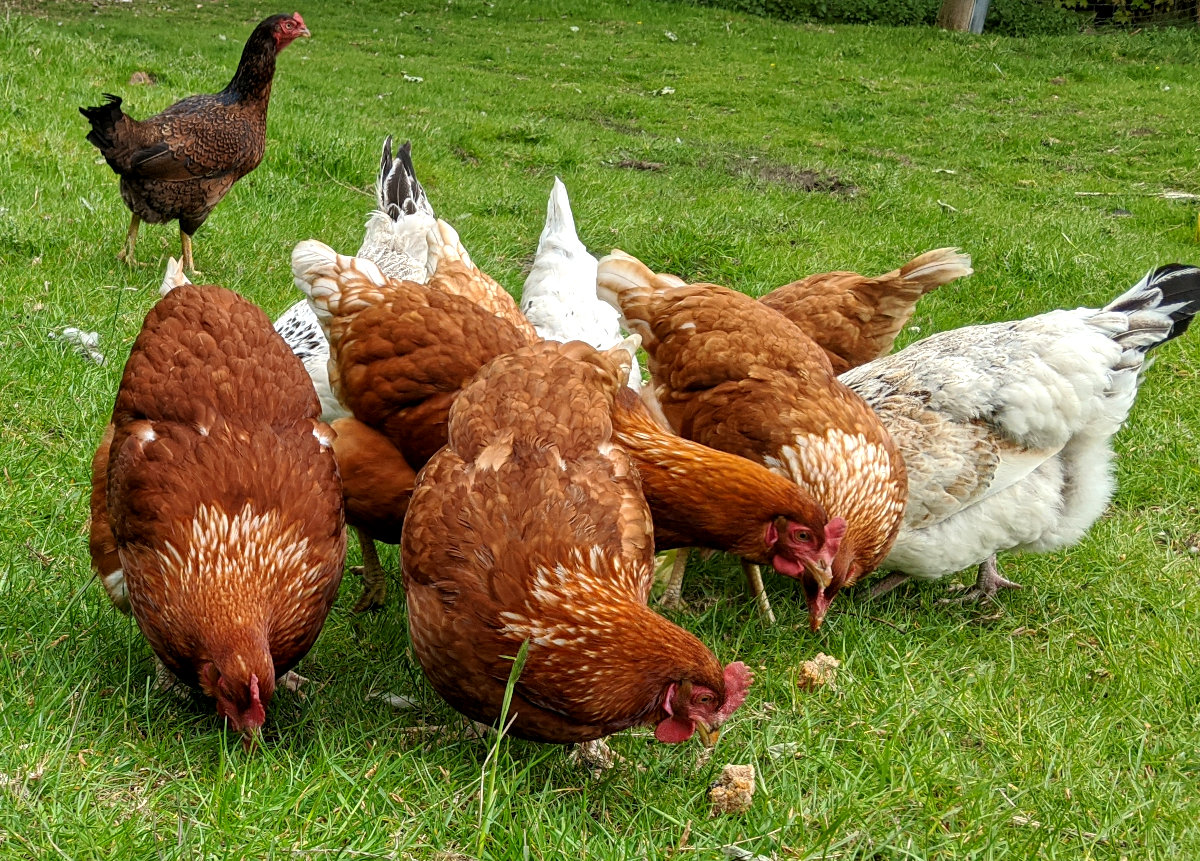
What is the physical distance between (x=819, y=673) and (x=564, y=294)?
2.24 metres

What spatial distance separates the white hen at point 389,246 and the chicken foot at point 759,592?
5.92 ft

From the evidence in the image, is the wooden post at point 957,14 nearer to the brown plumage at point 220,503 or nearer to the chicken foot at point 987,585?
the chicken foot at point 987,585

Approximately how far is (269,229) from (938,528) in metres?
4.70

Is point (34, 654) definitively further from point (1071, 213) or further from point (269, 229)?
point (1071, 213)

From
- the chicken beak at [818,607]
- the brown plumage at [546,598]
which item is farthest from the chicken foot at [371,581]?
the chicken beak at [818,607]

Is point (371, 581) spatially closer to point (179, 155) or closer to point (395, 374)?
point (395, 374)

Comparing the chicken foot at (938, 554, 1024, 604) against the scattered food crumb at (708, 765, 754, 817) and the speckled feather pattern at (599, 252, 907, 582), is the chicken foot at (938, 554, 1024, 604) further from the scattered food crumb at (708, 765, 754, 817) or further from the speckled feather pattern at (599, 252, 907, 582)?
the scattered food crumb at (708, 765, 754, 817)

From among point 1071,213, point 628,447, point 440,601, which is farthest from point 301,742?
point 1071,213

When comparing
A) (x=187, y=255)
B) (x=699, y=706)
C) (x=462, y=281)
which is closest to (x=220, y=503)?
(x=699, y=706)

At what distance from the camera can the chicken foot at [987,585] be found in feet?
13.7

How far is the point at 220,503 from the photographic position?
2.74 metres

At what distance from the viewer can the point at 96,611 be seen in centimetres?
316

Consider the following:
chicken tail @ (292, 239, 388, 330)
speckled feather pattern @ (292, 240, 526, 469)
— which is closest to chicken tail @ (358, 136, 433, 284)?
chicken tail @ (292, 239, 388, 330)

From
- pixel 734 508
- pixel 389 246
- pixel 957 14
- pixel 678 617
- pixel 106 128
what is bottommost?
pixel 678 617
